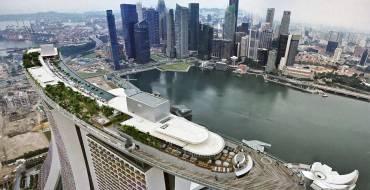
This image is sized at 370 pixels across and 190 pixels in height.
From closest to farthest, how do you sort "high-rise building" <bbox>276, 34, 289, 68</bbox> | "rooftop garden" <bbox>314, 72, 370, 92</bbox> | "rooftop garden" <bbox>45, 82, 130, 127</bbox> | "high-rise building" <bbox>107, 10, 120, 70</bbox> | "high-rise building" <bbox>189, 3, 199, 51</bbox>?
"rooftop garden" <bbox>45, 82, 130, 127</bbox>, "rooftop garden" <bbox>314, 72, 370, 92</bbox>, "high-rise building" <bbox>107, 10, 120, 70</bbox>, "high-rise building" <bbox>276, 34, 289, 68</bbox>, "high-rise building" <bbox>189, 3, 199, 51</bbox>

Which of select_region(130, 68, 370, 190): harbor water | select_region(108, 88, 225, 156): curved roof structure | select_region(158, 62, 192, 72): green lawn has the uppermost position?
select_region(108, 88, 225, 156): curved roof structure

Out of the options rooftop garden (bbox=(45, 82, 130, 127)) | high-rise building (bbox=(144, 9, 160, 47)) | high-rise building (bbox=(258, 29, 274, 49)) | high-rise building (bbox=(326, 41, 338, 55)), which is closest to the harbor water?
high-rise building (bbox=(258, 29, 274, 49))

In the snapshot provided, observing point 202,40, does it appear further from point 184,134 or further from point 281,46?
point 184,134

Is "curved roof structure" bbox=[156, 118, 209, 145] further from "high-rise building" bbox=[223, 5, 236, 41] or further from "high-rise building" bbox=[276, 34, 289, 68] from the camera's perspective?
"high-rise building" bbox=[223, 5, 236, 41]

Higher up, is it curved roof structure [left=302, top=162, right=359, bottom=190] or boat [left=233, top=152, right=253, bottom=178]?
boat [left=233, top=152, right=253, bottom=178]

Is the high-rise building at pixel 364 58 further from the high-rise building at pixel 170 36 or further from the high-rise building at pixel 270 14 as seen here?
the high-rise building at pixel 170 36

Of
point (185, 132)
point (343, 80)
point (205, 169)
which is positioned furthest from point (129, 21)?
point (205, 169)

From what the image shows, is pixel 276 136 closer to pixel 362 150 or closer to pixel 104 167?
pixel 362 150
